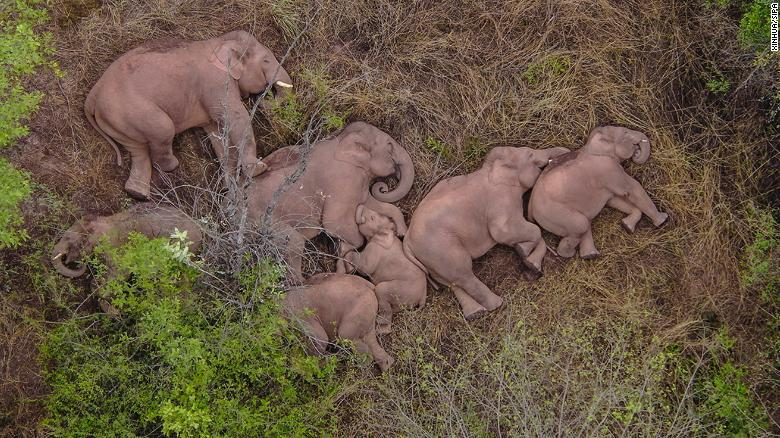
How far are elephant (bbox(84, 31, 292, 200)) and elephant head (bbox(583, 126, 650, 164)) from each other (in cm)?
220

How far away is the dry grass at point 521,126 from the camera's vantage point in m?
5.06

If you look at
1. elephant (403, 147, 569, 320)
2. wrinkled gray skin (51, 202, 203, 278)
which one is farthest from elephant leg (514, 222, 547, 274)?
wrinkled gray skin (51, 202, 203, 278)

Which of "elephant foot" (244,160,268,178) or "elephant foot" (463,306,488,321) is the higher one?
"elephant foot" (244,160,268,178)

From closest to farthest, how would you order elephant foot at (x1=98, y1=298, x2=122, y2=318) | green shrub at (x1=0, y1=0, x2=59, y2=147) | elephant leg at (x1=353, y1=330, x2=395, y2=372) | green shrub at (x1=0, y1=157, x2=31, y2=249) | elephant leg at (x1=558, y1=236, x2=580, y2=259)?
green shrub at (x1=0, y1=157, x2=31, y2=249)
green shrub at (x1=0, y1=0, x2=59, y2=147)
elephant foot at (x1=98, y1=298, x2=122, y2=318)
elephant leg at (x1=353, y1=330, x2=395, y2=372)
elephant leg at (x1=558, y1=236, x2=580, y2=259)

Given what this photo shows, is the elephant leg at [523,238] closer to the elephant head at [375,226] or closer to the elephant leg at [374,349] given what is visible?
the elephant head at [375,226]

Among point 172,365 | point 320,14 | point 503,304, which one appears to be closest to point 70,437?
point 172,365

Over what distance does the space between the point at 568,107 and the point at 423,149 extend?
1092 mm

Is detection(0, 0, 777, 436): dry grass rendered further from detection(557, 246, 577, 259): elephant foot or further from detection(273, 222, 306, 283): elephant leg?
detection(273, 222, 306, 283): elephant leg

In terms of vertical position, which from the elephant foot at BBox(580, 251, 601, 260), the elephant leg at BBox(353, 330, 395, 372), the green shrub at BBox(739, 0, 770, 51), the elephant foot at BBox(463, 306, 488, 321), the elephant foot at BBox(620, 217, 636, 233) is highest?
the green shrub at BBox(739, 0, 770, 51)

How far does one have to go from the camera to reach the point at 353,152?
5.05 m

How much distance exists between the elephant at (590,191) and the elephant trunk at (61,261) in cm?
309

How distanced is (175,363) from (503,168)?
2.50m

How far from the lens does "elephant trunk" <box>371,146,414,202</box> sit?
5160mm

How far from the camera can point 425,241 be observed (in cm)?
492
